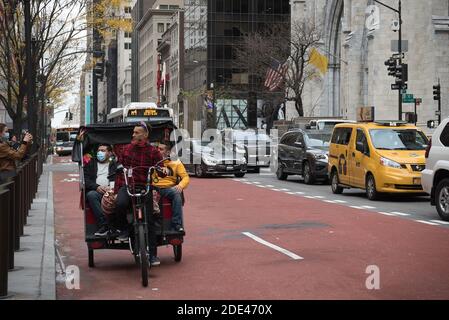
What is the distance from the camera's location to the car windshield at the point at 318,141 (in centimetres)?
2811

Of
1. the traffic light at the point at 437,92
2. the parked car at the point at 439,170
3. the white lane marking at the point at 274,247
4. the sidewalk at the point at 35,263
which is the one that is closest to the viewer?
the sidewalk at the point at 35,263

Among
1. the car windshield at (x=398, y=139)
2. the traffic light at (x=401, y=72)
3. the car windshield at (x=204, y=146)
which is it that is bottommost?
the car windshield at (x=204, y=146)

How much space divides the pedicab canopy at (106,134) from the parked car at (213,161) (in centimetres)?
2081

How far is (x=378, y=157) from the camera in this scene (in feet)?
67.1

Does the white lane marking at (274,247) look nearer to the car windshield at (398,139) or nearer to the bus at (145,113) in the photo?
the car windshield at (398,139)

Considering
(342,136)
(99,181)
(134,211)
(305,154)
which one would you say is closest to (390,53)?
(305,154)

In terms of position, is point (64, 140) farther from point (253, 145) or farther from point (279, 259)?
point (279, 259)

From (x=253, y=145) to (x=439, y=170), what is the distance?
2321cm

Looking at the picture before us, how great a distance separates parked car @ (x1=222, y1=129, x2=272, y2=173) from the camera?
124 feet

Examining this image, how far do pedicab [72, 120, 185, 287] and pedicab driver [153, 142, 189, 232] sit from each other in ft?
0.24

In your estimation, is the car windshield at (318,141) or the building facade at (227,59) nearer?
the car windshield at (318,141)

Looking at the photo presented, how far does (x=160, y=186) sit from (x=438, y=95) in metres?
36.1

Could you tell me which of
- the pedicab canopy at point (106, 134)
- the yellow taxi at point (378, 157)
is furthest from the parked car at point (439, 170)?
the pedicab canopy at point (106, 134)

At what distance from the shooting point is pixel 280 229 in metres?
14.2
